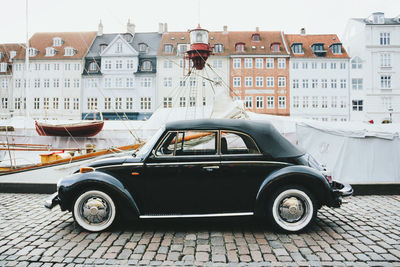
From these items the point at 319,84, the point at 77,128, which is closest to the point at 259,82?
the point at 319,84

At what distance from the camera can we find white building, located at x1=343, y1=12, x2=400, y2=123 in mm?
40344

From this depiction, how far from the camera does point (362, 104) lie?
40.4 metres

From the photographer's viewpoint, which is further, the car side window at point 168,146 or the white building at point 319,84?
the white building at point 319,84

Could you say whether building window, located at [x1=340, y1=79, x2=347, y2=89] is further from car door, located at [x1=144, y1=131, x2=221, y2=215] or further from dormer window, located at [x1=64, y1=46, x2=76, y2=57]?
car door, located at [x1=144, y1=131, x2=221, y2=215]

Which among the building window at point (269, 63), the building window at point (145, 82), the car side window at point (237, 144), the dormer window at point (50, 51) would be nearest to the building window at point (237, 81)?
the building window at point (269, 63)

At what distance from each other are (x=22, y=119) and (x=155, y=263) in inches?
963

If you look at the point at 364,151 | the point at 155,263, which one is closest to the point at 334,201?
the point at 155,263

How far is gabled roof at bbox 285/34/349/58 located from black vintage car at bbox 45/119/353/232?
39.8 m

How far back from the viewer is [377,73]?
134ft

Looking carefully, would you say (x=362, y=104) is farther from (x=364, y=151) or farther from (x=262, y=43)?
(x=364, y=151)

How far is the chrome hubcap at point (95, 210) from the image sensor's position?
4196 millimetres

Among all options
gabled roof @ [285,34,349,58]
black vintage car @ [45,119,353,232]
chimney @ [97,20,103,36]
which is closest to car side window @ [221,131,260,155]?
black vintage car @ [45,119,353,232]

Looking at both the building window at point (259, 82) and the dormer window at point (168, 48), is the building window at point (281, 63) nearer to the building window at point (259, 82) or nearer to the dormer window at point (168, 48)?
the building window at point (259, 82)

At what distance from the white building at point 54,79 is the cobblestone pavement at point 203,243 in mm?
40426
